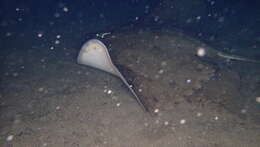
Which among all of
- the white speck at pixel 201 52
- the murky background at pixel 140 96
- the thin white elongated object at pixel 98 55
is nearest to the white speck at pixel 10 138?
the murky background at pixel 140 96

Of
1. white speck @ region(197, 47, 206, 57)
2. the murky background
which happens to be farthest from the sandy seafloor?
white speck @ region(197, 47, 206, 57)

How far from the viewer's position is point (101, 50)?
516 centimetres

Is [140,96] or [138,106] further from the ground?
[140,96]

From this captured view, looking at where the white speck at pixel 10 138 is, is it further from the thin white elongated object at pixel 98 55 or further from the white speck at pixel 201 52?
the white speck at pixel 201 52

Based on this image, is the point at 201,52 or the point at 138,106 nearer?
the point at 138,106

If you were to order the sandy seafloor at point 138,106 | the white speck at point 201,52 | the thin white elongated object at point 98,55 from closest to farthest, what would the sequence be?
the sandy seafloor at point 138,106
the thin white elongated object at point 98,55
the white speck at point 201,52

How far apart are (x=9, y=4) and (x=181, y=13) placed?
63.4ft

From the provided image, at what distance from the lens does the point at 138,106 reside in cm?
497

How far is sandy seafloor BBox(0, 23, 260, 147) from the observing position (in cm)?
411

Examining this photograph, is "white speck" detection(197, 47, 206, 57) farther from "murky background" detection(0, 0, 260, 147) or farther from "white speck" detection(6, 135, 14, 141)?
"white speck" detection(6, 135, 14, 141)

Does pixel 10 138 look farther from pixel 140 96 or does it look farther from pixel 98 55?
pixel 140 96

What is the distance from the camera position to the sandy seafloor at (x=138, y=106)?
13.5 feet

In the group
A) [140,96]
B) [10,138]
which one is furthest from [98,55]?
[10,138]

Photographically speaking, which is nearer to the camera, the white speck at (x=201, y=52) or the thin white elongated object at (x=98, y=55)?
the thin white elongated object at (x=98, y=55)
